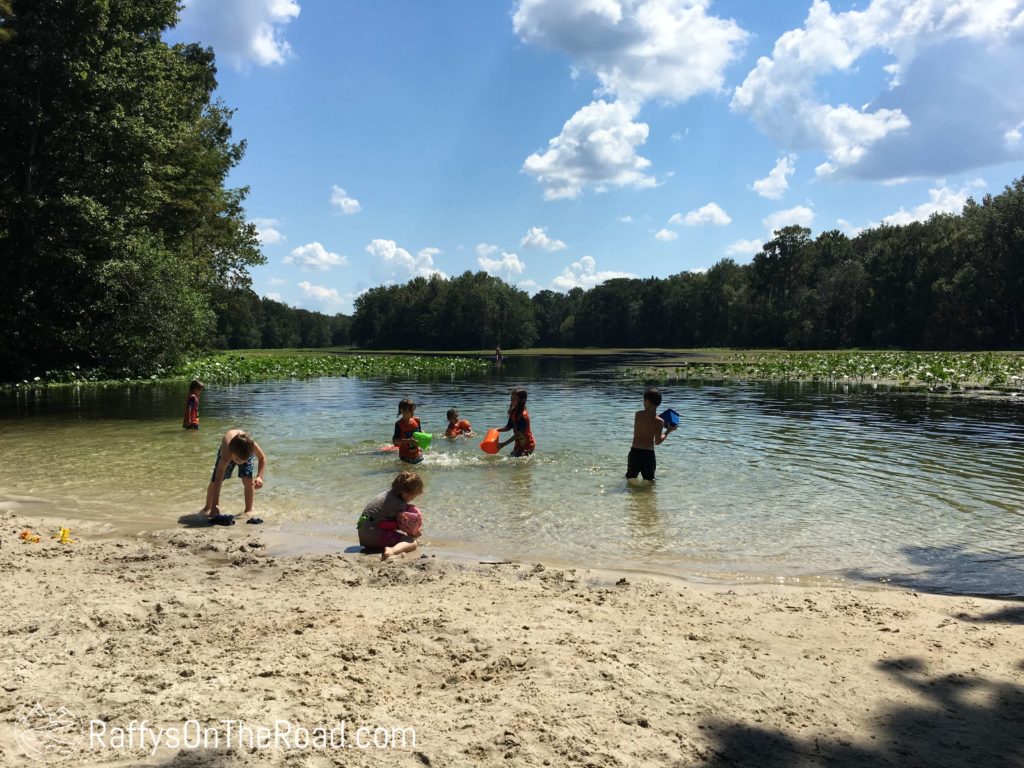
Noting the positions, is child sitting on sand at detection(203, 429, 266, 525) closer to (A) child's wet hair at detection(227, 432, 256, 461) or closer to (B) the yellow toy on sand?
(A) child's wet hair at detection(227, 432, 256, 461)

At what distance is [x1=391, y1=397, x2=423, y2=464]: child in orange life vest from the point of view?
13.8 meters

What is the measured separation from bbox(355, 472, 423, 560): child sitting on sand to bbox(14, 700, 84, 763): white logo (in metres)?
4.14

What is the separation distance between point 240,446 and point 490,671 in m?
5.91

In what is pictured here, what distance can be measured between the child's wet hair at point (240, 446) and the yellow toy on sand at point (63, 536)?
2033mm

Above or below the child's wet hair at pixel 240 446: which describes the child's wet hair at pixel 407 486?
below

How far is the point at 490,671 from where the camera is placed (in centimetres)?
479

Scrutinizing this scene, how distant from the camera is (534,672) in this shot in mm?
4781

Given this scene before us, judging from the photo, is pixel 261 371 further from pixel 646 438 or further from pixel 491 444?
pixel 646 438

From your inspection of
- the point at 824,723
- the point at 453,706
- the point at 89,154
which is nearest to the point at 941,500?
the point at 824,723

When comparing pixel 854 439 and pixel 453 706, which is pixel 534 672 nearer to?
pixel 453 706

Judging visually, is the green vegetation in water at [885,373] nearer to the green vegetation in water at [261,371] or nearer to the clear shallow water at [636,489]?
the clear shallow water at [636,489]

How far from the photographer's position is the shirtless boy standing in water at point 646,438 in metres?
12.3

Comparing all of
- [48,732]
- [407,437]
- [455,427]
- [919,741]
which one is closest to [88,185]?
[455,427]

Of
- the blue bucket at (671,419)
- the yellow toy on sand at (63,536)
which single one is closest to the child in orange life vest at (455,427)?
the blue bucket at (671,419)
